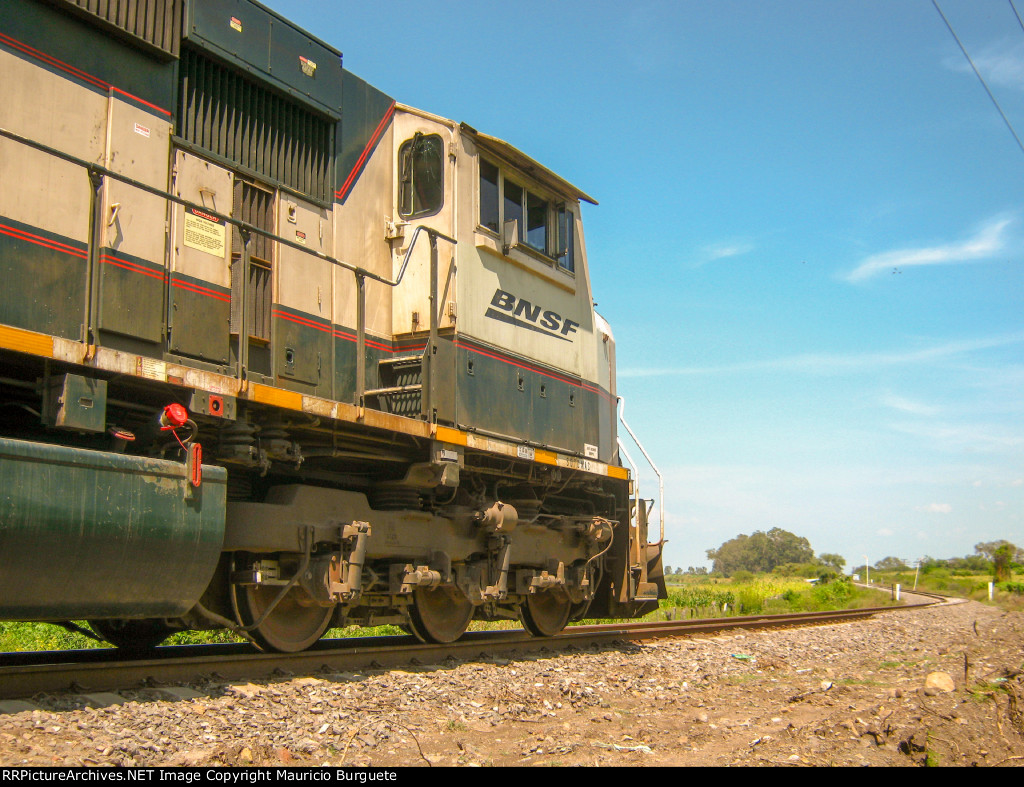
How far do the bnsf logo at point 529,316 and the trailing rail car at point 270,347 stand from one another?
4cm

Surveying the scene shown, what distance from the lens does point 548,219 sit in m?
9.19

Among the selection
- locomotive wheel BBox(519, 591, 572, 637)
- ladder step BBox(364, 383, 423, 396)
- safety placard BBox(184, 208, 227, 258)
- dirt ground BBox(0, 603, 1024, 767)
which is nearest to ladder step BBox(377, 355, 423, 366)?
ladder step BBox(364, 383, 423, 396)

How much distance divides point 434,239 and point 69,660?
13.8ft

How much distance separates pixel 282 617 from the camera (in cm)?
679

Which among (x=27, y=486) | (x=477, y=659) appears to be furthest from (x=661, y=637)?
(x=27, y=486)

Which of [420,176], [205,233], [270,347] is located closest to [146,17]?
[205,233]

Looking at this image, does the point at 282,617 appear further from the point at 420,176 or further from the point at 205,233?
the point at 420,176

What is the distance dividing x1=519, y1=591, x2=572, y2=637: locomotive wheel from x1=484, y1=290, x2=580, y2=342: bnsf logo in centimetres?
285

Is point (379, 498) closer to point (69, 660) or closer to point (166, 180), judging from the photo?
point (69, 660)

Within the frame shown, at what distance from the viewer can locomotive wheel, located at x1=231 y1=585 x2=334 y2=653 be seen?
20.9 feet

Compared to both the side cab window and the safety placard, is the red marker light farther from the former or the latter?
the side cab window

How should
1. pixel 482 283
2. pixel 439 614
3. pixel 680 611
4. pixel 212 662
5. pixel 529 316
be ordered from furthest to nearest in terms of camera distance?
pixel 680 611
pixel 529 316
pixel 439 614
pixel 482 283
pixel 212 662

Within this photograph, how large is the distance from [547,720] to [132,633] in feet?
10.7

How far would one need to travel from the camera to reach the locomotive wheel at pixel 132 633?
6402mm
